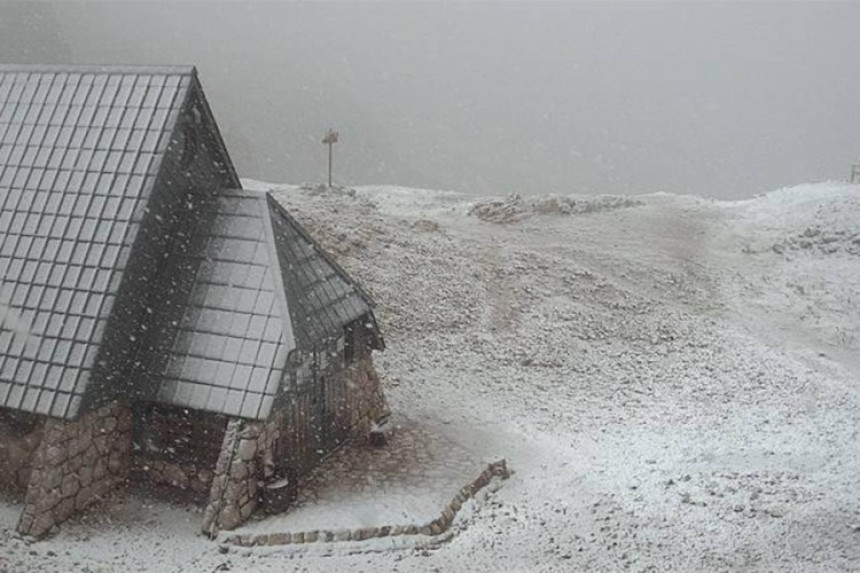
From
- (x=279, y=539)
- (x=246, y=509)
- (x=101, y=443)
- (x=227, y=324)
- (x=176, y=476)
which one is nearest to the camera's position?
(x=279, y=539)

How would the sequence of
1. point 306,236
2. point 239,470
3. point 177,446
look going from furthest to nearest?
1. point 306,236
2. point 177,446
3. point 239,470

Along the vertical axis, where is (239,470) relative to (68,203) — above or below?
below

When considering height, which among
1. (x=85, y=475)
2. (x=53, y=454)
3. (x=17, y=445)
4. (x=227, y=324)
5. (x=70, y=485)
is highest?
(x=227, y=324)

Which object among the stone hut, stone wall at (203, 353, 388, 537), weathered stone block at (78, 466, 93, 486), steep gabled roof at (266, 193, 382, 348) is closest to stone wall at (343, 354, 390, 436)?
the stone hut

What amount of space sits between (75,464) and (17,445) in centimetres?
107

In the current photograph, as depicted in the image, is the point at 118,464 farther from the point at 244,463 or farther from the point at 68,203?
the point at 68,203

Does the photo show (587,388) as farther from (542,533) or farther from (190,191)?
(190,191)

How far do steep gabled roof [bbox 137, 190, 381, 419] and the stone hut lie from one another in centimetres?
3

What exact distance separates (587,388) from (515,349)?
90.0 inches

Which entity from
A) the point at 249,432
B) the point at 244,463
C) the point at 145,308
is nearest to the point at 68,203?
the point at 145,308

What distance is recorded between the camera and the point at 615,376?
2045 centimetres

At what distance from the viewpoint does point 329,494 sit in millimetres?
13883

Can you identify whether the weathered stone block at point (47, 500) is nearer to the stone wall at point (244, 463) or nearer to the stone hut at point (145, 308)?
the stone hut at point (145, 308)

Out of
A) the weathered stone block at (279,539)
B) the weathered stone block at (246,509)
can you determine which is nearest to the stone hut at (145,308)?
the weathered stone block at (246,509)
